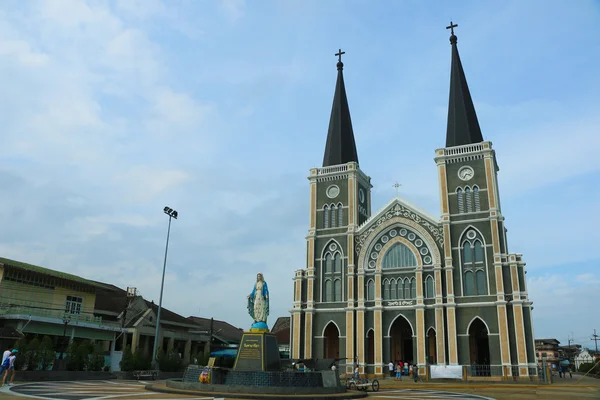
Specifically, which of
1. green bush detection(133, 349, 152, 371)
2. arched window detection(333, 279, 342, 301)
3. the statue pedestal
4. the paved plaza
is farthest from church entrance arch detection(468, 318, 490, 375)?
green bush detection(133, 349, 152, 371)

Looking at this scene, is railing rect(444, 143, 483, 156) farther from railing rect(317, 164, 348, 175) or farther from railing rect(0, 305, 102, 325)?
railing rect(0, 305, 102, 325)

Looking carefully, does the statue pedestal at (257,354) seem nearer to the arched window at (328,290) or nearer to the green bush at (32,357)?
the green bush at (32,357)

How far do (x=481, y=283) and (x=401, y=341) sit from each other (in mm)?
9310

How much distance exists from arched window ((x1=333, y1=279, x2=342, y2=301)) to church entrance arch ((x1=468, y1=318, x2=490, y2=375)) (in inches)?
440

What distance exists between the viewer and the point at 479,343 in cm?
4106

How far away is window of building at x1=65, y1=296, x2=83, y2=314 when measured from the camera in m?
37.6

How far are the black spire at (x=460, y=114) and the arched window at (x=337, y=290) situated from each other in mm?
15712

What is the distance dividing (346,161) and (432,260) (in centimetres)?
1340

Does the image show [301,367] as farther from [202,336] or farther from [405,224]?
[202,336]

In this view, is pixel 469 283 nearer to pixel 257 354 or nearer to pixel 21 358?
pixel 257 354

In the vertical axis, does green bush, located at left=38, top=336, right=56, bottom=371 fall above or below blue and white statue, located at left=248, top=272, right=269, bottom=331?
below

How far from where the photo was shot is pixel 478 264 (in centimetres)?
3925

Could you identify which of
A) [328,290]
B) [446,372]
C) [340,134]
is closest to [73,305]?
[328,290]

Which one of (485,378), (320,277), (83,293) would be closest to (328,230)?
(320,277)
